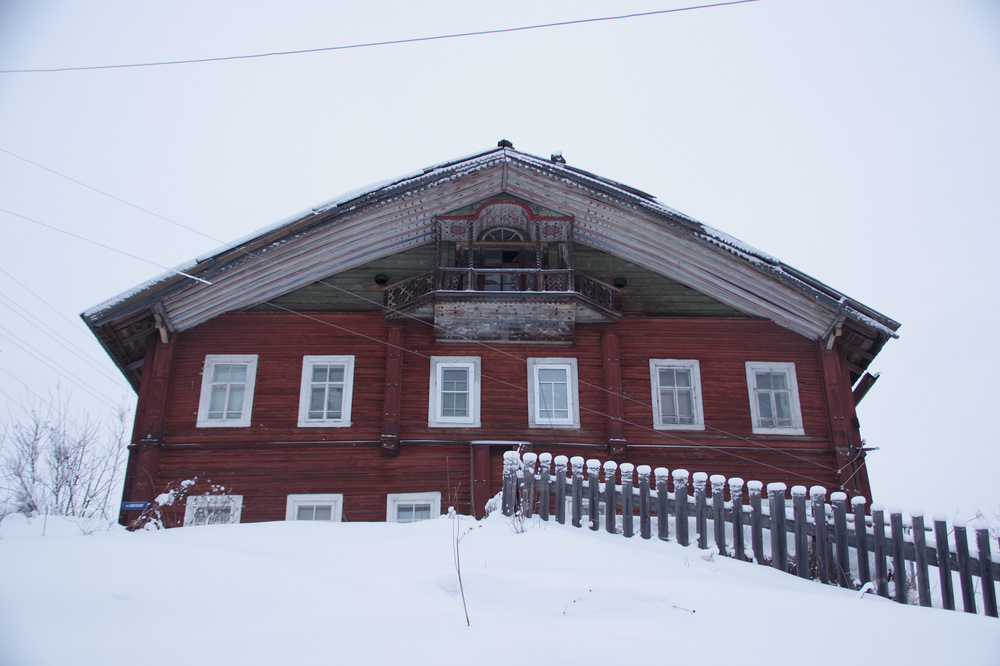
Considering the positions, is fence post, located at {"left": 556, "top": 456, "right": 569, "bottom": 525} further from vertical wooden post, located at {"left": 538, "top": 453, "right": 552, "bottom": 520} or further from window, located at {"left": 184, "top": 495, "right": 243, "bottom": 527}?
window, located at {"left": 184, "top": 495, "right": 243, "bottom": 527}

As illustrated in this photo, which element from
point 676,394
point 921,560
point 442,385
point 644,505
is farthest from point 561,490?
point 676,394

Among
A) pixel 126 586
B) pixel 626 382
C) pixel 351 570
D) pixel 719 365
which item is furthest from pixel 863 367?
pixel 126 586

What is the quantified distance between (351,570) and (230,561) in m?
1.08

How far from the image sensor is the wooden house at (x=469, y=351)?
13555mm

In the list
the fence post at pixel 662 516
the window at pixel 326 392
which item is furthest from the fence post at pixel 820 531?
the window at pixel 326 392

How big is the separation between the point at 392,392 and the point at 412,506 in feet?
7.46

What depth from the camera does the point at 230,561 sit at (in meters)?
6.18

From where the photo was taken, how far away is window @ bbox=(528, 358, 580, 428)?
14.1 meters

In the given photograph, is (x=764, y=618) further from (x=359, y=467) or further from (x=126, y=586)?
(x=359, y=467)

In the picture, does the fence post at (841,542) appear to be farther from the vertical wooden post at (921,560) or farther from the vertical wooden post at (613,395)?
the vertical wooden post at (613,395)

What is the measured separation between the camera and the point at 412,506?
13383 millimetres

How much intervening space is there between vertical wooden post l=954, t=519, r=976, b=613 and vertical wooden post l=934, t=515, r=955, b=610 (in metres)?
0.09

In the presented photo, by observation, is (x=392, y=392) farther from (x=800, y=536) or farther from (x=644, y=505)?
(x=800, y=536)

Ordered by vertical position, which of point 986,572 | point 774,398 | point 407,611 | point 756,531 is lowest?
point 407,611
